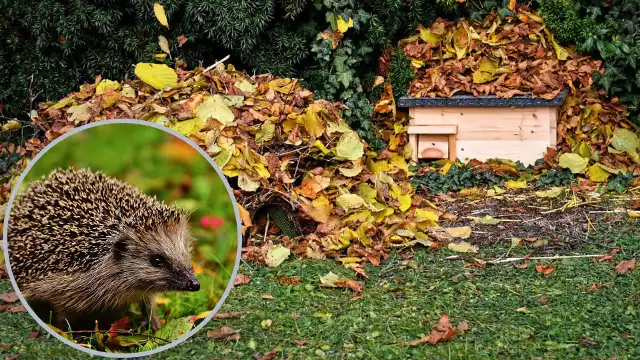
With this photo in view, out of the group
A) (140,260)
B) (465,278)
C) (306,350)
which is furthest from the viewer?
(465,278)

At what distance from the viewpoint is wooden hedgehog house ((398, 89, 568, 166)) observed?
700 centimetres

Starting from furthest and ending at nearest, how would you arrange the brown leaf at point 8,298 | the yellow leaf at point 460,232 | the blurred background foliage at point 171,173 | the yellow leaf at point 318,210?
the yellow leaf at point 460,232
the yellow leaf at point 318,210
the brown leaf at point 8,298
the blurred background foliage at point 171,173

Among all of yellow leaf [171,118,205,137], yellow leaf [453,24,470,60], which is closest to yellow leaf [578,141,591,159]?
yellow leaf [453,24,470,60]

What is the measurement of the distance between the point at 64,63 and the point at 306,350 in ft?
14.1

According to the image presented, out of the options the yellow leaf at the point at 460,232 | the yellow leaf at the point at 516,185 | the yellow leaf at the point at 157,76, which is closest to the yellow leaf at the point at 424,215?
the yellow leaf at the point at 460,232

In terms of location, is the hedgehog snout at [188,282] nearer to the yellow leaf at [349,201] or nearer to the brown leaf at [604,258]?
the yellow leaf at [349,201]

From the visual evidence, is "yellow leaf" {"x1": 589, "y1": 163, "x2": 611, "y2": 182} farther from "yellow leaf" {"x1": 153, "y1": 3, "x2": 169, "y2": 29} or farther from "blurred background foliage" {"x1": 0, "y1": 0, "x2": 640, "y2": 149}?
"yellow leaf" {"x1": 153, "y1": 3, "x2": 169, "y2": 29}

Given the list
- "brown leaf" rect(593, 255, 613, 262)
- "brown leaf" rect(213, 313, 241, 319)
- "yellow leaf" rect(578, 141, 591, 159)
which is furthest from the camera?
"yellow leaf" rect(578, 141, 591, 159)

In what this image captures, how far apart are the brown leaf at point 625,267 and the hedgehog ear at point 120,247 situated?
3108 millimetres

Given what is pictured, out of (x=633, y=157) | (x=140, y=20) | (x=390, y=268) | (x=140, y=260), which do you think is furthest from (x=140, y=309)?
(x=633, y=157)

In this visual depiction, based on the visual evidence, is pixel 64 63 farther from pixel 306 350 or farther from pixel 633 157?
pixel 633 157

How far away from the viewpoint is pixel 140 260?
9.30 ft

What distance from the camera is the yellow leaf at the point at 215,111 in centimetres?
555

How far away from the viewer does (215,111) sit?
18.3 ft
